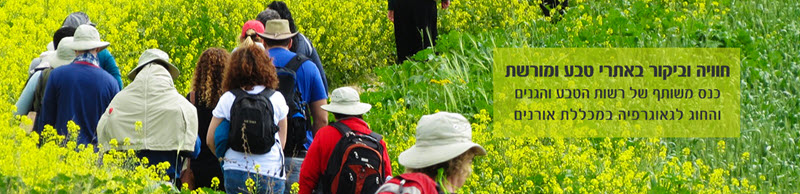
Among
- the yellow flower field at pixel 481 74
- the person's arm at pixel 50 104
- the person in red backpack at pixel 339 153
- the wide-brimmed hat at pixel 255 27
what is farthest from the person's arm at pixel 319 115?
the person's arm at pixel 50 104

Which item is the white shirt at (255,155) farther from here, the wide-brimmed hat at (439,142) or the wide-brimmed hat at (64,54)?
the wide-brimmed hat at (439,142)

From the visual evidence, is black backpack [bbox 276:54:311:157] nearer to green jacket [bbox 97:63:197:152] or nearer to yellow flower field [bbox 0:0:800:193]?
green jacket [bbox 97:63:197:152]

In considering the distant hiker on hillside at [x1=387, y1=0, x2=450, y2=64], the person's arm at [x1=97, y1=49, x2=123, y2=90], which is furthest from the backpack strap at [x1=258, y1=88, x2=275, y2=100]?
the distant hiker on hillside at [x1=387, y1=0, x2=450, y2=64]

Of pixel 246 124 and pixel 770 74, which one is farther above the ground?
pixel 246 124

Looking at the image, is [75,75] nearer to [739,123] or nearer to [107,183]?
[107,183]

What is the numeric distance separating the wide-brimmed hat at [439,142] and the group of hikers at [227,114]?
149cm

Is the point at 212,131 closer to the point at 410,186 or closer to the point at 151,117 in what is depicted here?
the point at 151,117

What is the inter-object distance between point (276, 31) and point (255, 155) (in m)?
1.24

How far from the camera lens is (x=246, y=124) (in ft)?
21.7

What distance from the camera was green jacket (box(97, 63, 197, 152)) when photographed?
7.22 m

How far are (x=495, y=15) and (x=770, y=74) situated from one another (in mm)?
3773

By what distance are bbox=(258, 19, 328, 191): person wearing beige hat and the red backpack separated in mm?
2897

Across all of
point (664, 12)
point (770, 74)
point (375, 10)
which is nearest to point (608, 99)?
point (770, 74)

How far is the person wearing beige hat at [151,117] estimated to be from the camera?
23.7ft
